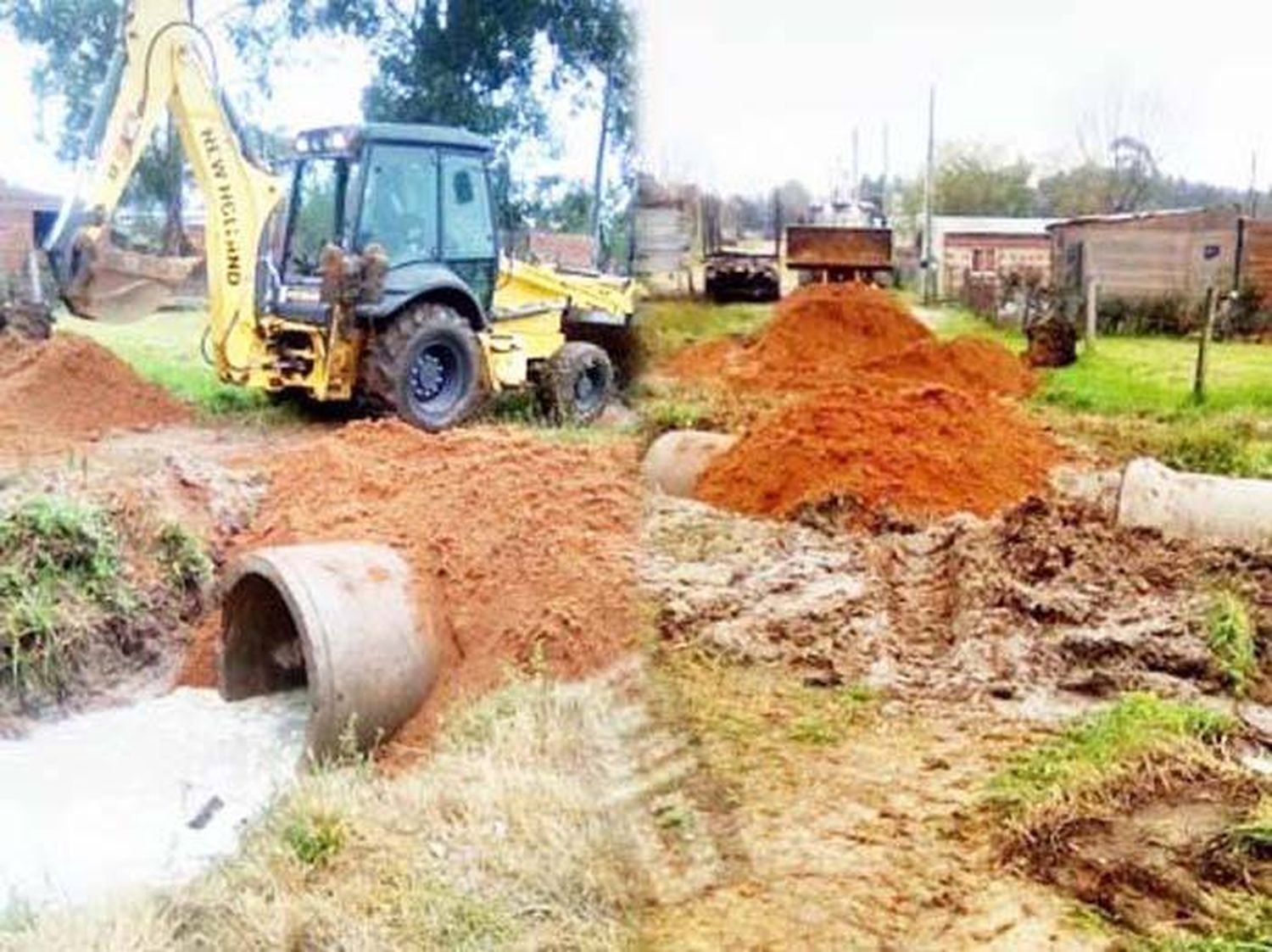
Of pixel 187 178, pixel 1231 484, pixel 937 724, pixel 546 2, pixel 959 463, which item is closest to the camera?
pixel 937 724

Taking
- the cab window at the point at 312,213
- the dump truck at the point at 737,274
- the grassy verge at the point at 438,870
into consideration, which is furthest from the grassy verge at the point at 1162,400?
the cab window at the point at 312,213

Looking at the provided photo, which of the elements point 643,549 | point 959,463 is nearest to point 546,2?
point 959,463

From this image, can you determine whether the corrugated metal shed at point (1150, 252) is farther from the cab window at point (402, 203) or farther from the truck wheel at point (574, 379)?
the cab window at point (402, 203)

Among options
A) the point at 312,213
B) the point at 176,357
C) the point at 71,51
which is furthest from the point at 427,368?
the point at 71,51

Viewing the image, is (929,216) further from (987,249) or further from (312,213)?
(312,213)

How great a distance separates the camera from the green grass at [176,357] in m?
7.67

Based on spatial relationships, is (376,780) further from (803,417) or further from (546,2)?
(546,2)

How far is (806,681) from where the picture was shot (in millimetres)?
3162

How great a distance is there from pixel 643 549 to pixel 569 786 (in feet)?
4.06

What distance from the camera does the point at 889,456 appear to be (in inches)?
179

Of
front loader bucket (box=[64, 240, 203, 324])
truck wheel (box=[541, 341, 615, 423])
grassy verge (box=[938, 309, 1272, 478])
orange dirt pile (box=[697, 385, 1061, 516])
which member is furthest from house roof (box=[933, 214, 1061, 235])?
front loader bucket (box=[64, 240, 203, 324])

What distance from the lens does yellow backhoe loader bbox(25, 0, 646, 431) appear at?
21.7ft

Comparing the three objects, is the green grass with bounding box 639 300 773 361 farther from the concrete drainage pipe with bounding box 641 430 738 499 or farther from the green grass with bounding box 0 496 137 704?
the green grass with bounding box 0 496 137 704

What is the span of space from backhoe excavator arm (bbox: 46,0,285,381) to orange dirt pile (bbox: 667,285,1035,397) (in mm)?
3908
